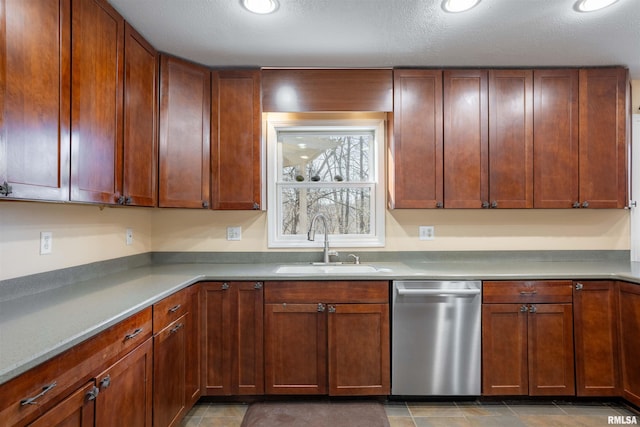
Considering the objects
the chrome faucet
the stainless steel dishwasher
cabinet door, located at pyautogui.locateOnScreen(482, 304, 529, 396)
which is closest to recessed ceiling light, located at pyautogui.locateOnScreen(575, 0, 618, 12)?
the stainless steel dishwasher

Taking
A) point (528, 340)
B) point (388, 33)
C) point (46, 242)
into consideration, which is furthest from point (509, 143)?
point (46, 242)

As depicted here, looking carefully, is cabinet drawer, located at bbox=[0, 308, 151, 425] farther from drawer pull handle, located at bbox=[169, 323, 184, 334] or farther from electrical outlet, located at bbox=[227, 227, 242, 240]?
electrical outlet, located at bbox=[227, 227, 242, 240]

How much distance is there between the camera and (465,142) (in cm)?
249

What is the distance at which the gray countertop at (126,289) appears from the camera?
1.05m

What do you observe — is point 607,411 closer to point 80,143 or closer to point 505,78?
point 505,78

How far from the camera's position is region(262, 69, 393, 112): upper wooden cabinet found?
2.51 m

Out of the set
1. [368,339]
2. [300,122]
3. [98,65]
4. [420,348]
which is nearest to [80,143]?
[98,65]

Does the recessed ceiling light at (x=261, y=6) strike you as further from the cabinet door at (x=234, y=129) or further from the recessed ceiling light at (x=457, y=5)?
the recessed ceiling light at (x=457, y=5)

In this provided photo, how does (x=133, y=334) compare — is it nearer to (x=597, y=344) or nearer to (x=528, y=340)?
(x=528, y=340)

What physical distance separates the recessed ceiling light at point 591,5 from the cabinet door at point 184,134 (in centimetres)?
234

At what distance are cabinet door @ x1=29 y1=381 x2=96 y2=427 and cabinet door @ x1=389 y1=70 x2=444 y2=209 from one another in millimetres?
2049

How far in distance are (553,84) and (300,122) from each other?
1.94m

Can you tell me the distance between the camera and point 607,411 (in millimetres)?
2180

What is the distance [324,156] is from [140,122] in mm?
1405
